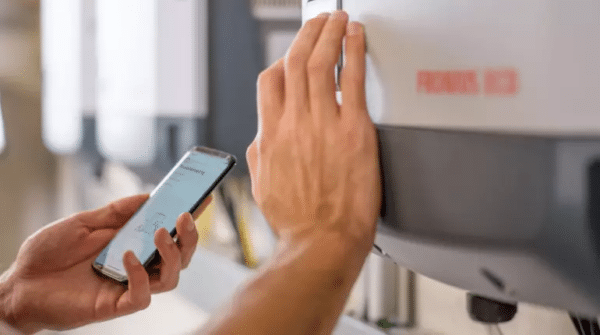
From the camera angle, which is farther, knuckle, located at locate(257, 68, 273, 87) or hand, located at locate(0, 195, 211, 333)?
hand, located at locate(0, 195, 211, 333)

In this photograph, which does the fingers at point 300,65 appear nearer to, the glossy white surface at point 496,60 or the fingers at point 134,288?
the glossy white surface at point 496,60

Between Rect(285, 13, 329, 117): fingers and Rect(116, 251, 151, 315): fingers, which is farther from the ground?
Rect(285, 13, 329, 117): fingers

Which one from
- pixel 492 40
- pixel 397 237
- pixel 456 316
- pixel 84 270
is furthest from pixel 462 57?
pixel 84 270

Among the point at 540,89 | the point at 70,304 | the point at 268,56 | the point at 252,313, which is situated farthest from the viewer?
the point at 268,56

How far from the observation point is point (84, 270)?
779 mm

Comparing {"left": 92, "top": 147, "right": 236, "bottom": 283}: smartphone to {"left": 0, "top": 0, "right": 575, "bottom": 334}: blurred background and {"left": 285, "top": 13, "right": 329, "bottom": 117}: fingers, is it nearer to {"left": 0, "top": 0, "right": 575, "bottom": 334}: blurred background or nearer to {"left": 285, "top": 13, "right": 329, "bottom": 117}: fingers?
{"left": 0, "top": 0, "right": 575, "bottom": 334}: blurred background

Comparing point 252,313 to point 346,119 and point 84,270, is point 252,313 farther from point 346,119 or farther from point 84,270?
point 84,270

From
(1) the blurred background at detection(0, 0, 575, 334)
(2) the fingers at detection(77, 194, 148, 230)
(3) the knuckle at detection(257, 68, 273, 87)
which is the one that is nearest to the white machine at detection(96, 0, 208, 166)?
(1) the blurred background at detection(0, 0, 575, 334)

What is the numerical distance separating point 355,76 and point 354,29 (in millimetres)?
32

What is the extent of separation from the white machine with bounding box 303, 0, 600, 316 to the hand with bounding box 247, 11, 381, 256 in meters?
0.02

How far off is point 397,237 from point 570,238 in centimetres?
11

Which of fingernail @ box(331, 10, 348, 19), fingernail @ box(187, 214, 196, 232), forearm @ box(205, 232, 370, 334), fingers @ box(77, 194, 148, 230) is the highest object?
fingernail @ box(331, 10, 348, 19)

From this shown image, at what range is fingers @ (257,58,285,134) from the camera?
1.39 feet

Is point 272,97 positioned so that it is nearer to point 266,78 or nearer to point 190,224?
point 266,78
